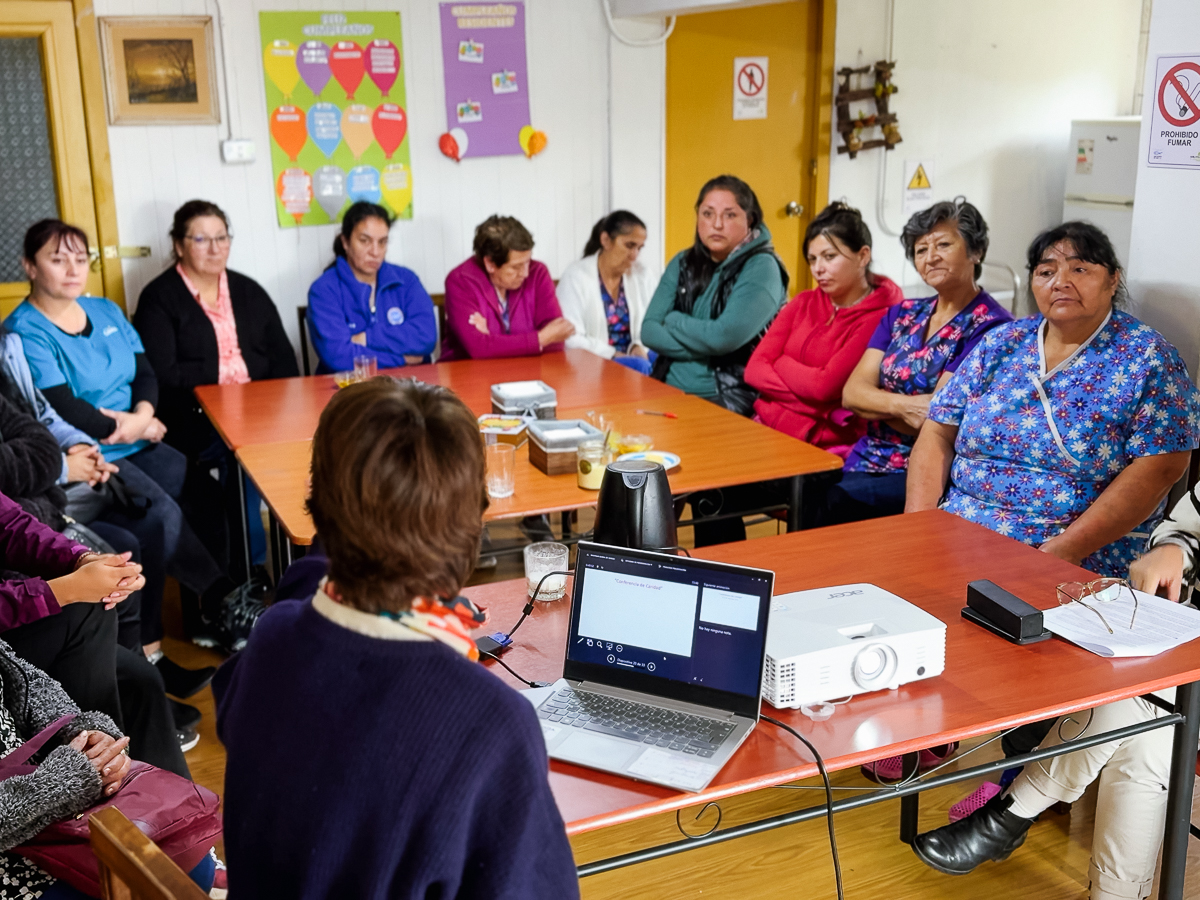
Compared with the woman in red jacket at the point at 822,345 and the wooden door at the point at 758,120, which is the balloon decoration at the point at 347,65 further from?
the woman in red jacket at the point at 822,345

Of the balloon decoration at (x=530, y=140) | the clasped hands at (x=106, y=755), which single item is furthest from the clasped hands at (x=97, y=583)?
the balloon decoration at (x=530, y=140)

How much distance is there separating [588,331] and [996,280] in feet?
9.22

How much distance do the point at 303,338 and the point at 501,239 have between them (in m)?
1.05

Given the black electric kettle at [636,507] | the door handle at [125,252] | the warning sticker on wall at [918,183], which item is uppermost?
the warning sticker on wall at [918,183]

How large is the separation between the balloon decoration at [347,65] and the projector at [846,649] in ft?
12.1

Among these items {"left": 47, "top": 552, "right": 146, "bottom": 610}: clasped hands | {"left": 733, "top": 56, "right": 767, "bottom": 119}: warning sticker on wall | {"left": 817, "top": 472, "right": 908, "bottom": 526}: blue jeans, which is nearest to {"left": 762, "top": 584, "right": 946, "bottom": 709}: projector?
{"left": 47, "top": 552, "right": 146, "bottom": 610}: clasped hands

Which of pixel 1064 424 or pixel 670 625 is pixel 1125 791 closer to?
pixel 1064 424

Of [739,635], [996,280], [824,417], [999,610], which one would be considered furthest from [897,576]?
[996,280]

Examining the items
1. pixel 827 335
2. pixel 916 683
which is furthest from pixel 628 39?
pixel 916 683

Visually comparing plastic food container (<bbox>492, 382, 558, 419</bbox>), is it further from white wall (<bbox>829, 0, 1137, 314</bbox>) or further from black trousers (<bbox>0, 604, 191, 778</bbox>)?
white wall (<bbox>829, 0, 1137, 314</bbox>)

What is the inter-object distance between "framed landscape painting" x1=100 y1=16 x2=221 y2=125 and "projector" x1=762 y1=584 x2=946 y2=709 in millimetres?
3671

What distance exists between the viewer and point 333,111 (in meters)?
4.78

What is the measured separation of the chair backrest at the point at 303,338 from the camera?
470 centimetres

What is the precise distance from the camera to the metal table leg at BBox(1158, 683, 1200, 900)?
1.85m
